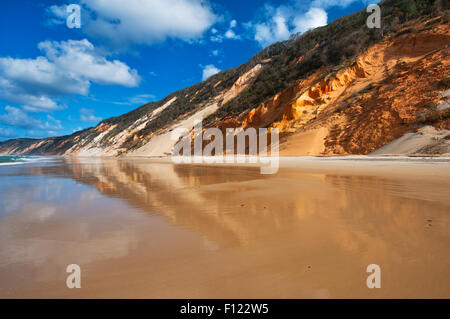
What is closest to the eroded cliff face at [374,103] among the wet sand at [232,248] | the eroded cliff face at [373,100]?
the eroded cliff face at [373,100]

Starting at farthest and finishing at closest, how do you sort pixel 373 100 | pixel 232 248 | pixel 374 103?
pixel 373 100 < pixel 374 103 < pixel 232 248

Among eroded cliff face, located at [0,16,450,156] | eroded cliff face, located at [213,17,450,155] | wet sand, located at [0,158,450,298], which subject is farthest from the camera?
eroded cliff face, located at [213,17,450,155]

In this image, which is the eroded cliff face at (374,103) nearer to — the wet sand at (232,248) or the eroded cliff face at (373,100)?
the eroded cliff face at (373,100)

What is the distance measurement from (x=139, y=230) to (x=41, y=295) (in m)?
1.29

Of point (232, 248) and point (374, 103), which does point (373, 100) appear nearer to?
point (374, 103)

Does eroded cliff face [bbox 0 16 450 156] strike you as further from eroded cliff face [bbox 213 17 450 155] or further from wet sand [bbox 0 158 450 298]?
wet sand [bbox 0 158 450 298]

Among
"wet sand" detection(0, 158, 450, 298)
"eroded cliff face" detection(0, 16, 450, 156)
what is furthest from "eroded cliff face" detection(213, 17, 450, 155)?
"wet sand" detection(0, 158, 450, 298)

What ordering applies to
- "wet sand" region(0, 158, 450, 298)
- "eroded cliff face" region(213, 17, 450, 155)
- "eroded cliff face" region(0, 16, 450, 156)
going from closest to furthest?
"wet sand" region(0, 158, 450, 298) → "eroded cliff face" region(0, 16, 450, 156) → "eroded cliff face" region(213, 17, 450, 155)

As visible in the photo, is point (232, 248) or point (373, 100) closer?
point (232, 248)

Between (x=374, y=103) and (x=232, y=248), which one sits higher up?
(x=374, y=103)

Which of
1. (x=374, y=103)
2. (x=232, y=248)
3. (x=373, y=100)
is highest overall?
(x=373, y=100)

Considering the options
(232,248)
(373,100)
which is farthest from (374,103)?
(232,248)

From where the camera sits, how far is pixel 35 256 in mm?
2156
